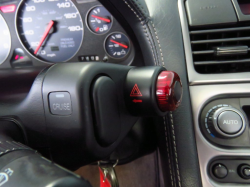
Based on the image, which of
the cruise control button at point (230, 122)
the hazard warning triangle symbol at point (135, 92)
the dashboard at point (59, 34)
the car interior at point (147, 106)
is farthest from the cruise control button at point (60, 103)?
the dashboard at point (59, 34)

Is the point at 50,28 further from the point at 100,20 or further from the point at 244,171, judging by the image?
the point at 244,171

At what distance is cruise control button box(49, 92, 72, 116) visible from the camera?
0.48m

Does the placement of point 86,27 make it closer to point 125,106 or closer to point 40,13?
point 40,13

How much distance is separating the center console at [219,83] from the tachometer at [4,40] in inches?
35.8

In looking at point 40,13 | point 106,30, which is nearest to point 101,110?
point 106,30

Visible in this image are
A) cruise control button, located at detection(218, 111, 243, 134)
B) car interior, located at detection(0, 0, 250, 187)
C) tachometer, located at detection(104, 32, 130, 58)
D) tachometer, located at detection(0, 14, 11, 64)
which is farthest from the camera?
tachometer, located at detection(0, 14, 11, 64)

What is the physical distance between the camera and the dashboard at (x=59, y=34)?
1.07 m

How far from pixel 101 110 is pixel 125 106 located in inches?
3.8

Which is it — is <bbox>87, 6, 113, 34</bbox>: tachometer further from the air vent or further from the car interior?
the air vent

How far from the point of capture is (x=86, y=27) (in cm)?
111

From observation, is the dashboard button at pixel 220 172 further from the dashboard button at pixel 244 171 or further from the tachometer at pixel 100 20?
the tachometer at pixel 100 20

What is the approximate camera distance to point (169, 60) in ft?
2.21

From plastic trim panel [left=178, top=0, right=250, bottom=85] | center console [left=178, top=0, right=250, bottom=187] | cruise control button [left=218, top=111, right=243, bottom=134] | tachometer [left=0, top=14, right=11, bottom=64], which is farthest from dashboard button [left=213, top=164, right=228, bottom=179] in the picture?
tachometer [left=0, top=14, right=11, bottom=64]

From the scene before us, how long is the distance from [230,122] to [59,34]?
861 millimetres
